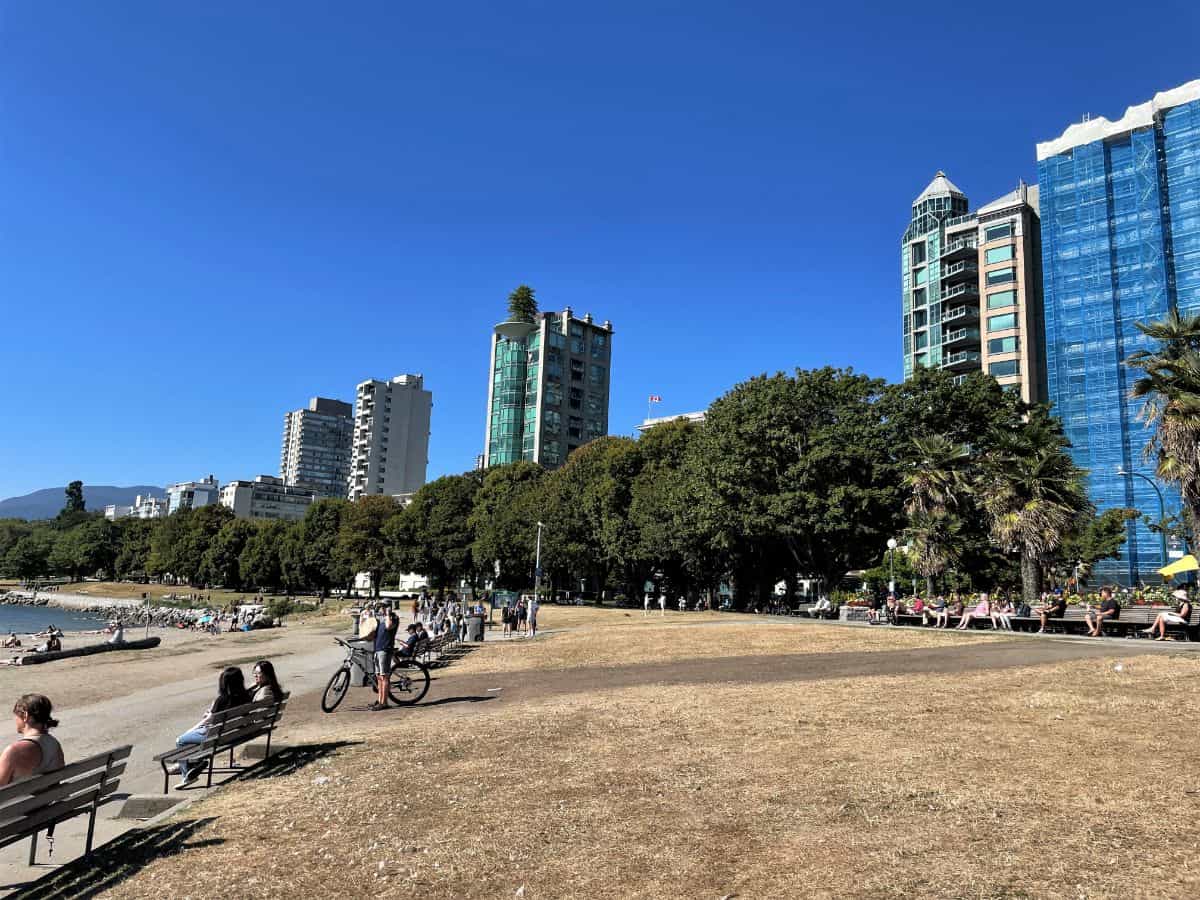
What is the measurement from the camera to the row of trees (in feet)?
104

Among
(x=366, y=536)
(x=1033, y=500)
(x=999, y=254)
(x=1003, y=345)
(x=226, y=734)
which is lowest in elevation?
(x=226, y=734)

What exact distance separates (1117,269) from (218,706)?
72.8 meters

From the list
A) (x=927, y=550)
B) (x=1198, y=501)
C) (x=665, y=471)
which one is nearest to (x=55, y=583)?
(x=665, y=471)

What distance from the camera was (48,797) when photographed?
616cm

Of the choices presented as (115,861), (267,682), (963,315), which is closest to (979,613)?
(267,682)

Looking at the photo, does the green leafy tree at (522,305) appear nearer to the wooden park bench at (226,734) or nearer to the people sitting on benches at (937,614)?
the people sitting on benches at (937,614)

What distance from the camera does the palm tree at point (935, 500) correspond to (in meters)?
33.8

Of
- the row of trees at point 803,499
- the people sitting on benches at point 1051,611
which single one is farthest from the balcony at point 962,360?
the people sitting on benches at point 1051,611

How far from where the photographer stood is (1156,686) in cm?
1218

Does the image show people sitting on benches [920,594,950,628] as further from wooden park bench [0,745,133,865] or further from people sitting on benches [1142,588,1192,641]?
wooden park bench [0,745,133,865]

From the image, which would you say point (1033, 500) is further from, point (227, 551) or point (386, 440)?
point (386, 440)

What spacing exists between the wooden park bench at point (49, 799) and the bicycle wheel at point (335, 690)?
6.75 meters

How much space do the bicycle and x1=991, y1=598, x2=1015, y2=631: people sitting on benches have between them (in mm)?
18725

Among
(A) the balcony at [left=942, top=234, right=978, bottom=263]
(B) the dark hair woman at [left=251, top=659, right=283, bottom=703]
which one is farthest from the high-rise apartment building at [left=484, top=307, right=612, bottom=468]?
(B) the dark hair woman at [left=251, top=659, right=283, bottom=703]
